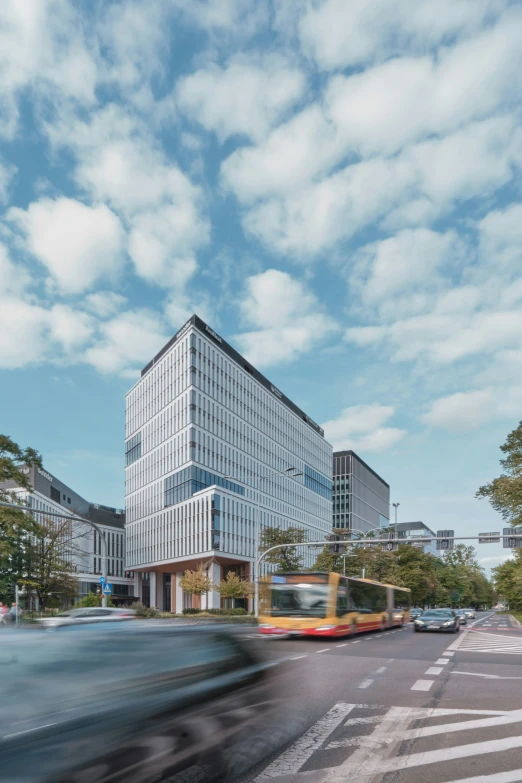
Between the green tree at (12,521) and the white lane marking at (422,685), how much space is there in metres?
28.8

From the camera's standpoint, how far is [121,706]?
4906 mm

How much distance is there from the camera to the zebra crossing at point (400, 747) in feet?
18.3

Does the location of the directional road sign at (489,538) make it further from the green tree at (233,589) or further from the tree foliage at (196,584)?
the tree foliage at (196,584)

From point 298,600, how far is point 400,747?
58.6 feet

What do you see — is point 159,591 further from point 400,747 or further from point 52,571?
point 400,747

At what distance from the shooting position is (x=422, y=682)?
11742mm

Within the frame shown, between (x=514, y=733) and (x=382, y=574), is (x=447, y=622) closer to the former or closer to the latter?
(x=514, y=733)

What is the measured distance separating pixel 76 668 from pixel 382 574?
75263 millimetres

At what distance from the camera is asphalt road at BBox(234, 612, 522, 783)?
5.69m

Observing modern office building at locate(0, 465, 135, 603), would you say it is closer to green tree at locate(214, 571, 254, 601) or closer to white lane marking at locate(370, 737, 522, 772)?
green tree at locate(214, 571, 254, 601)

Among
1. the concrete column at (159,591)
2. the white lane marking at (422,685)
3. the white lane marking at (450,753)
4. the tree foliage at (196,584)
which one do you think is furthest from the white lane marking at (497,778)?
the concrete column at (159,591)

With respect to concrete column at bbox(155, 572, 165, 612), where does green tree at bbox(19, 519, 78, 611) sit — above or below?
above

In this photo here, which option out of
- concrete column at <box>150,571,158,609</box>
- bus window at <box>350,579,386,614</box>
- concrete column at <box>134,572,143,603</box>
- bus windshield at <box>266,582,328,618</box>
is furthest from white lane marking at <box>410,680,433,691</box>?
concrete column at <box>134,572,143,603</box>

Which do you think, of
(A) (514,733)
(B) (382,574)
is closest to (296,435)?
(B) (382,574)
